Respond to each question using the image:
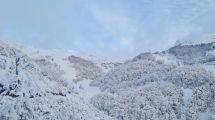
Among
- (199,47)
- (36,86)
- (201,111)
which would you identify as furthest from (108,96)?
(199,47)

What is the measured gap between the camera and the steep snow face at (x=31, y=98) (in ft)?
85.5

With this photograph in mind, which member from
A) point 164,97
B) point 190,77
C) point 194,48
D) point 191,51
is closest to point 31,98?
point 164,97

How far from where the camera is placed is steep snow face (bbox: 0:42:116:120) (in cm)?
2605

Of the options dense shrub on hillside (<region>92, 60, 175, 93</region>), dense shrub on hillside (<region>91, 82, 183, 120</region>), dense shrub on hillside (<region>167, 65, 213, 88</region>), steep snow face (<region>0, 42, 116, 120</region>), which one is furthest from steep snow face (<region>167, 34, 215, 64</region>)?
steep snow face (<region>0, 42, 116, 120</region>)

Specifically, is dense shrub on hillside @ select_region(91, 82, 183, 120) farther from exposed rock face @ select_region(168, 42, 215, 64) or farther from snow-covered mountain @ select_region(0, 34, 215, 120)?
exposed rock face @ select_region(168, 42, 215, 64)

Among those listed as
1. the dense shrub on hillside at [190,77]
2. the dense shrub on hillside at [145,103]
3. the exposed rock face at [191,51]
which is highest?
the exposed rock face at [191,51]

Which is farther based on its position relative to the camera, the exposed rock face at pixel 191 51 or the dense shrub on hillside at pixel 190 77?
the exposed rock face at pixel 191 51

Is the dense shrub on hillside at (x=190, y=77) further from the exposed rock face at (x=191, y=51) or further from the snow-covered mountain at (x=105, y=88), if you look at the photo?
the exposed rock face at (x=191, y=51)

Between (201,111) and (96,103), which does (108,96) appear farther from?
(201,111)

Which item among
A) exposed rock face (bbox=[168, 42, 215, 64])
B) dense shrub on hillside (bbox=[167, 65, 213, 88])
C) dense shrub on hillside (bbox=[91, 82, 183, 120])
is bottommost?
dense shrub on hillside (bbox=[91, 82, 183, 120])

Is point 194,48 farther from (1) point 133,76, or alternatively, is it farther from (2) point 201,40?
(1) point 133,76

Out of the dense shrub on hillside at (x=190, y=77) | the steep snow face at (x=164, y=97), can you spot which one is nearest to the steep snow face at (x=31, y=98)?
the steep snow face at (x=164, y=97)

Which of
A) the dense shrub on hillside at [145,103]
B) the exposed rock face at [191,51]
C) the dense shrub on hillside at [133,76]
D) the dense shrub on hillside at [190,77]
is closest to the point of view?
the dense shrub on hillside at [145,103]

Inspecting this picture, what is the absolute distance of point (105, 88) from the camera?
62469 millimetres
